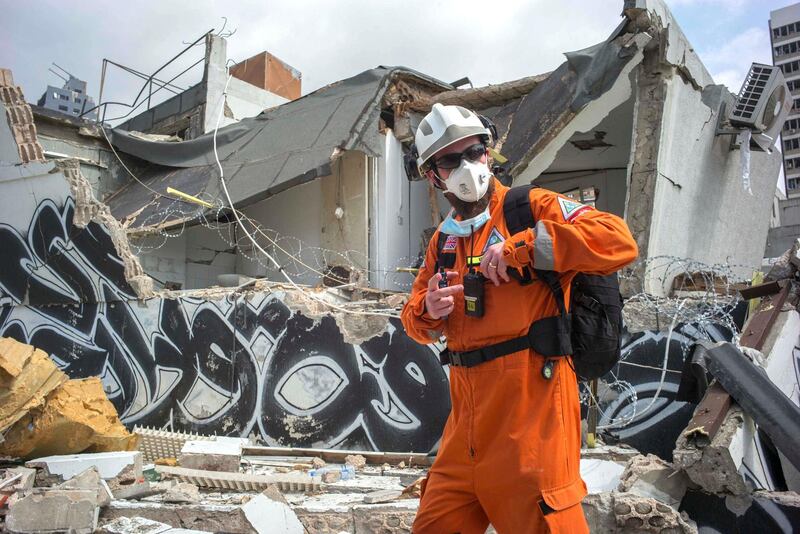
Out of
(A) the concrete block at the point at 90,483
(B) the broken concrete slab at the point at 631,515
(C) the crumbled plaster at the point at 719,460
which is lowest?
(A) the concrete block at the point at 90,483

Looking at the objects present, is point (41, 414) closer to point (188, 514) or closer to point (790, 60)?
point (188, 514)

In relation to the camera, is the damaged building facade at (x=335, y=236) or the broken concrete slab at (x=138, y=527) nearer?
the broken concrete slab at (x=138, y=527)

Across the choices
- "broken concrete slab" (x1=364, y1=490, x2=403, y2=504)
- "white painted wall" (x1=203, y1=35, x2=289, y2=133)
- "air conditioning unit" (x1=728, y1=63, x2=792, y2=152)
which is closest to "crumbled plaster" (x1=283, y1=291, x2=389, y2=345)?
"broken concrete slab" (x1=364, y1=490, x2=403, y2=504)

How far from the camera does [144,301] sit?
26.5ft

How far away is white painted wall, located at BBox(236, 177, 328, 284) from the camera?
10.8m

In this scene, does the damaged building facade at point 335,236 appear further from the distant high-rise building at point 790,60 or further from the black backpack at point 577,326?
the distant high-rise building at point 790,60

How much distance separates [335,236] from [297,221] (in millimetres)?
1006

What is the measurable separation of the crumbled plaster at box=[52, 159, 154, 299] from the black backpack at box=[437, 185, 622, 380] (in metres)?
7.03

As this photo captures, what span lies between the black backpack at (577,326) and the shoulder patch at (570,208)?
0.40 feet

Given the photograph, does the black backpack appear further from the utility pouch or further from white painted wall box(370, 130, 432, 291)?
white painted wall box(370, 130, 432, 291)

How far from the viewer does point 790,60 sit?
74188mm

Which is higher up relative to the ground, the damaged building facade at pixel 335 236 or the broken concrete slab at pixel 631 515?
the damaged building facade at pixel 335 236

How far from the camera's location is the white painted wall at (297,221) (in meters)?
10.8

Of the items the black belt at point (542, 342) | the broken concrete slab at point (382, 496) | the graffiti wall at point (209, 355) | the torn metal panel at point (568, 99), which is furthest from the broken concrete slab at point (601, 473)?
the torn metal panel at point (568, 99)
